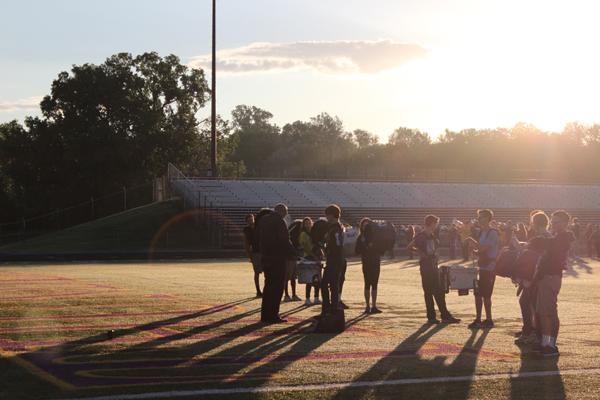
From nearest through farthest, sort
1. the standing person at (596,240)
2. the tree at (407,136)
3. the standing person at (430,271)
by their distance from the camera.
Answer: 1. the standing person at (430,271)
2. the standing person at (596,240)
3. the tree at (407,136)

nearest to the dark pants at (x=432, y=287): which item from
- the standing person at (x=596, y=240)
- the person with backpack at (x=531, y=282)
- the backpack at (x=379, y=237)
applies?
the backpack at (x=379, y=237)

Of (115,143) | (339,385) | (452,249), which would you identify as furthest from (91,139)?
(339,385)

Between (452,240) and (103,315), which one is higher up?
(452,240)

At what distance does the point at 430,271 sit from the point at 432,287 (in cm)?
26

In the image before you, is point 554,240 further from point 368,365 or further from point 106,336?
point 106,336

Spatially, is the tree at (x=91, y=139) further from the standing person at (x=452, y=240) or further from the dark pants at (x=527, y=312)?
the dark pants at (x=527, y=312)

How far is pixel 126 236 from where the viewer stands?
52.7 meters

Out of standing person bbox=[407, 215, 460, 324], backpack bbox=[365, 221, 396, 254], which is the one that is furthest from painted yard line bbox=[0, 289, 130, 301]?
standing person bbox=[407, 215, 460, 324]

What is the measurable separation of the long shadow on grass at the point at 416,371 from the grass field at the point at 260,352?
0.02 m

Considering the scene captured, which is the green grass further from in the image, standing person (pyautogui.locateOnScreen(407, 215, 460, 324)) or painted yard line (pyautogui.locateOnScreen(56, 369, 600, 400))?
painted yard line (pyautogui.locateOnScreen(56, 369, 600, 400))

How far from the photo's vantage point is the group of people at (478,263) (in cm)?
1137

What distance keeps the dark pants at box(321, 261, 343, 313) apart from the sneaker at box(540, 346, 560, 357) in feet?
13.1

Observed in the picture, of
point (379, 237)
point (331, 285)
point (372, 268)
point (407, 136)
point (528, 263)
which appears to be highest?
point (407, 136)

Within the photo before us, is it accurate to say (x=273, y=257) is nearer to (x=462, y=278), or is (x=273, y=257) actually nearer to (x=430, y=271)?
(x=430, y=271)
